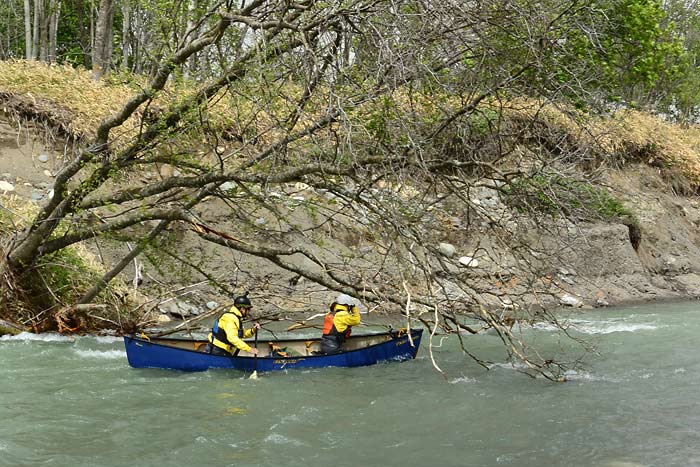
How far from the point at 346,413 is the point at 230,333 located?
115 inches

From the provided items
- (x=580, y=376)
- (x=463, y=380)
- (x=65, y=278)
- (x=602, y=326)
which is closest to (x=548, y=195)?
(x=463, y=380)

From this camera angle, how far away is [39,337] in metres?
11.9

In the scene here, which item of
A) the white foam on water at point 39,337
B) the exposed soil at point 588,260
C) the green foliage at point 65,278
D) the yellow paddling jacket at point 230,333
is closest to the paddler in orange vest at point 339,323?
the exposed soil at point 588,260

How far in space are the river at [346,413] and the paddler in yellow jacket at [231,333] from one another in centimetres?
45

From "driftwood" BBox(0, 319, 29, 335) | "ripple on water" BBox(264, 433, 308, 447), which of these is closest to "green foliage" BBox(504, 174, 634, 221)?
"ripple on water" BBox(264, 433, 308, 447)

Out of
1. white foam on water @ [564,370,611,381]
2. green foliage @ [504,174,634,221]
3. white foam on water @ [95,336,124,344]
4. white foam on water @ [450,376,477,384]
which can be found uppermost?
green foliage @ [504,174,634,221]

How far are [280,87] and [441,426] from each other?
158 inches

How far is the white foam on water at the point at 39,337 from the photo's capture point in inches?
459

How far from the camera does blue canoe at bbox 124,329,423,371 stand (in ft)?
34.9

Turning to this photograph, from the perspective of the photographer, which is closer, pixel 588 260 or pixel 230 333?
pixel 230 333

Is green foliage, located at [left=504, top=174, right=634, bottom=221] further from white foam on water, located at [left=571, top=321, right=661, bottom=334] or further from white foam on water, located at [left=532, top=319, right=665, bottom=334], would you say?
white foam on water, located at [left=571, top=321, right=661, bottom=334]

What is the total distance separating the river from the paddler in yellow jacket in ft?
1.46

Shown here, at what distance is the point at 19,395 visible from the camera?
896 centimetres

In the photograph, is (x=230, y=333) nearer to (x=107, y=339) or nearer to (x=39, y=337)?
(x=107, y=339)
